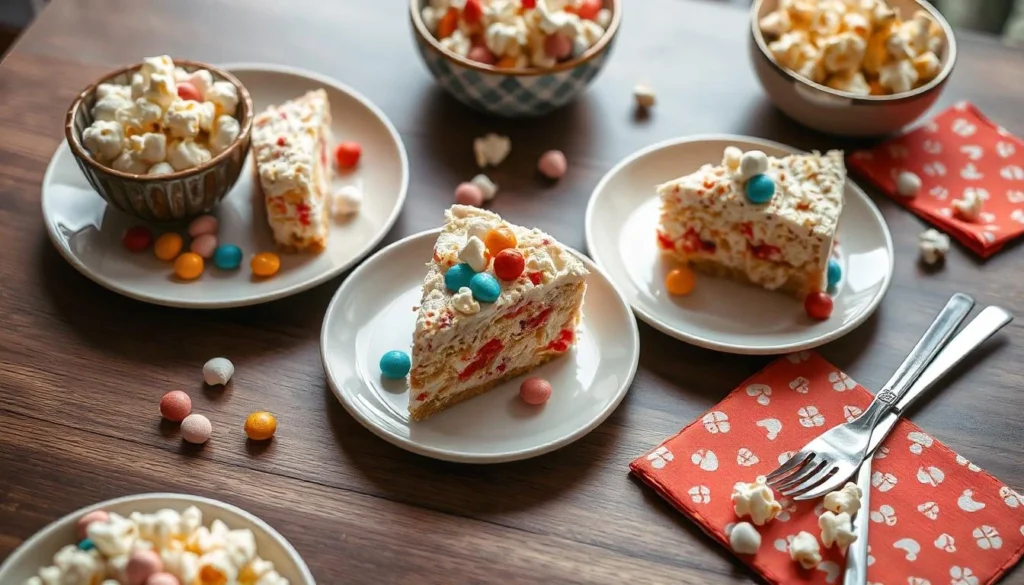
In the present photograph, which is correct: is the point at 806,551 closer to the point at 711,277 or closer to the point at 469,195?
the point at 711,277

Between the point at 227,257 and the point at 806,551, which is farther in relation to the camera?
the point at 227,257

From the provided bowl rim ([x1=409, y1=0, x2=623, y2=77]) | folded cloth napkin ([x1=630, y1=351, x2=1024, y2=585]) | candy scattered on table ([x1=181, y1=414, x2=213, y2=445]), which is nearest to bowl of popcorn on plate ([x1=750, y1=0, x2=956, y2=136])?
bowl rim ([x1=409, y1=0, x2=623, y2=77])

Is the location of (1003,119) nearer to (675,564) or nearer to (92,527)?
(675,564)

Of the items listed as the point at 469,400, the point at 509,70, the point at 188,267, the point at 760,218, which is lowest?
the point at 469,400

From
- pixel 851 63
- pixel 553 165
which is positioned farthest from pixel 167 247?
pixel 851 63

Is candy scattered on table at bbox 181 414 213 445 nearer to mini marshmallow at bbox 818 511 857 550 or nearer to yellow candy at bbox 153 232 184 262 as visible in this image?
yellow candy at bbox 153 232 184 262

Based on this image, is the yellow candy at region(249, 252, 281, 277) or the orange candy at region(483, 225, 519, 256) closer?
the orange candy at region(483, 225, 519, 256)
